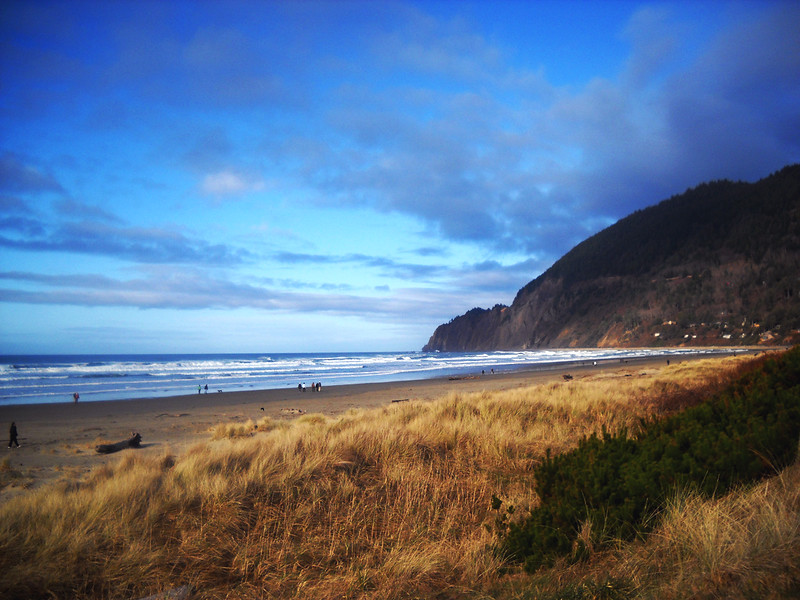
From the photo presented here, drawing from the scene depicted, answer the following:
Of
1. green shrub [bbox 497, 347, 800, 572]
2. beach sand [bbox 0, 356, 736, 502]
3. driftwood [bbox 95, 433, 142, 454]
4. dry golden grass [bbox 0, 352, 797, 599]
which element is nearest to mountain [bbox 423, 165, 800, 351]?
beach sand [bbox 0, 356, 736, 502]

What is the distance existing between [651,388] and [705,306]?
306 ft

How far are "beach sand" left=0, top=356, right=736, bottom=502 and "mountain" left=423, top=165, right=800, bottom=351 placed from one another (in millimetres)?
65885

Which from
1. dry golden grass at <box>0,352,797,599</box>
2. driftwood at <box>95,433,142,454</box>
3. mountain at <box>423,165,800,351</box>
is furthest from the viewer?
mountain at <box>423,165,800,351</box>

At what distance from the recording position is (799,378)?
8.10 meters

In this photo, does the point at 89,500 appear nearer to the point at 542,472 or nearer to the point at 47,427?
the point at 542,472

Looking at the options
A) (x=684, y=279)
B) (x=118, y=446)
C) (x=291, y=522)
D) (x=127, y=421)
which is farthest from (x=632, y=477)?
(x=684, y=279)

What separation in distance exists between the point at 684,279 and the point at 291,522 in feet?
397

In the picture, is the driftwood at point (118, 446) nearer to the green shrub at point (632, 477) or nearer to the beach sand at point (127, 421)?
the beach sand at point (127, 421)

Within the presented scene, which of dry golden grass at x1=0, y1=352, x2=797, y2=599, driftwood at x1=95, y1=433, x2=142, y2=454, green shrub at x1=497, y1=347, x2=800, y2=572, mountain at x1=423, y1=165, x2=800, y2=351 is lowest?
driftwood at x1=95, y1=433, x2=142, y2=454

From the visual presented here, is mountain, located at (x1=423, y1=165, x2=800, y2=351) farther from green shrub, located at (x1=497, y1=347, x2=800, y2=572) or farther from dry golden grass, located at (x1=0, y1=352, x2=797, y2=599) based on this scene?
dry golden grass, located at (x1=0, y1=352, x2=797, y2=599)

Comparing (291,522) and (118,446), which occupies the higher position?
(291,522)

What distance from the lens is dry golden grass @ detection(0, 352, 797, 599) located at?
171 inches

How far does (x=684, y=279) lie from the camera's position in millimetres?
105375

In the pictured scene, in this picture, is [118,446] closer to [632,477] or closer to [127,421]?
[127,421]
